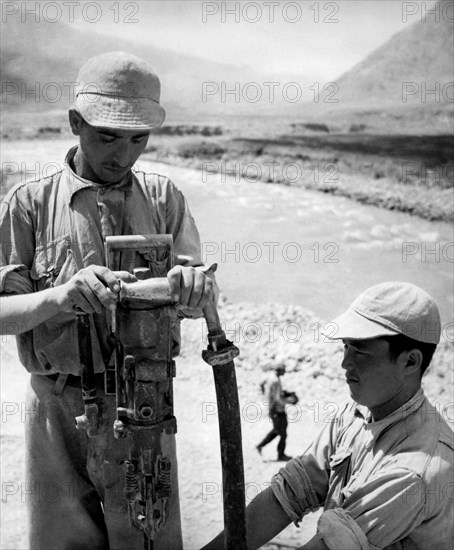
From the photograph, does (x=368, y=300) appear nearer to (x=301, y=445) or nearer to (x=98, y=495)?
(x=98, y=495)

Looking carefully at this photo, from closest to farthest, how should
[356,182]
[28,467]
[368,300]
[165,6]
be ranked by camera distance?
[368,300] → [28,467] → [165,6] → [356,182]

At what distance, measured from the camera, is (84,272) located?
161 cm

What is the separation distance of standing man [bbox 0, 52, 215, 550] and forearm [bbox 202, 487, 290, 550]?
19 centimetres

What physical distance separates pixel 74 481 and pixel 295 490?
59 cm

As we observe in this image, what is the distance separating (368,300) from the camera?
6.15ft

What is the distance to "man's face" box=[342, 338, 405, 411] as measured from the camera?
6.15ft

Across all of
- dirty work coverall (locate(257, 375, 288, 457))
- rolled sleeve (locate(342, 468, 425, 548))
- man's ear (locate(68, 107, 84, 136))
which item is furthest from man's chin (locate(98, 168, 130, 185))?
dirty work coverall (locate(257, 375, 288, 457))

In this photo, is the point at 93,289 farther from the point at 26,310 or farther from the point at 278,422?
the point at 278,422

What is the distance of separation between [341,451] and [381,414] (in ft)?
0.51

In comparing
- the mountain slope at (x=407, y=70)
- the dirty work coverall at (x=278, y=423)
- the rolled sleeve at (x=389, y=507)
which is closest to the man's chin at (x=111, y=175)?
the rolled sleeve at (x=389, y=507)

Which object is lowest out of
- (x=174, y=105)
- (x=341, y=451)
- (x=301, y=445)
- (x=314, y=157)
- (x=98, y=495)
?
(x=301, y=445)

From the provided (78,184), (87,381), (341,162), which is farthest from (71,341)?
(341,162)

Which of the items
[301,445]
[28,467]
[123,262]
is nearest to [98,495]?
[28,467]

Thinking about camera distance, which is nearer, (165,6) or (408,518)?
(408,518)
